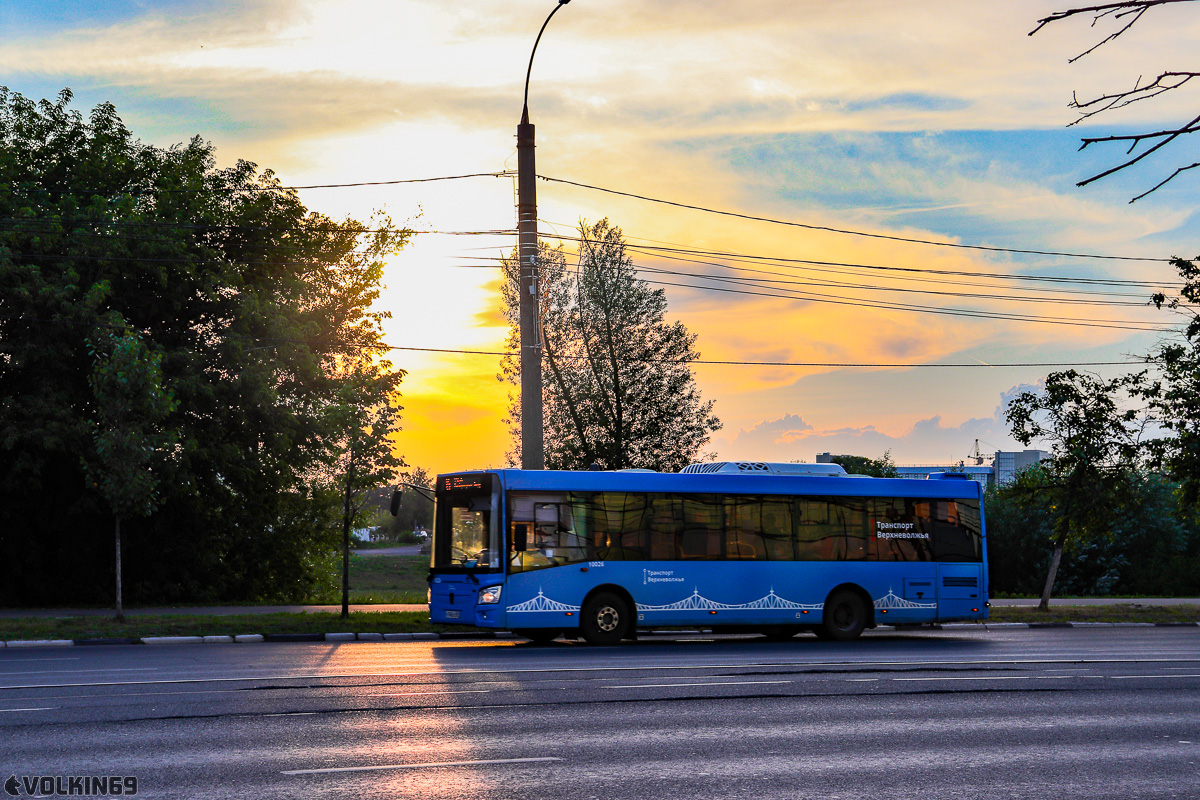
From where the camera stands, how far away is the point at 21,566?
30.8m

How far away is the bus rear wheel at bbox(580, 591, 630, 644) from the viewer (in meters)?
19.8

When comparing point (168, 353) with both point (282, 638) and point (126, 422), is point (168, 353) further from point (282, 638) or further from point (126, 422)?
point (282, 638)

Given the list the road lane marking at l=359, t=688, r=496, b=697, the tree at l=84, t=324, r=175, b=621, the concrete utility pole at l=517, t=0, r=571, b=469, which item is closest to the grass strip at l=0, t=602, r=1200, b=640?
the tree at l=84, t=324, r=175, b=621

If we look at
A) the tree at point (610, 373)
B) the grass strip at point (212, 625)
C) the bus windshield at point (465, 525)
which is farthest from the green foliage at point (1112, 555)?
the bus windshield at point (465, 525)

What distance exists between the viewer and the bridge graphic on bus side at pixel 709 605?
63.8ft

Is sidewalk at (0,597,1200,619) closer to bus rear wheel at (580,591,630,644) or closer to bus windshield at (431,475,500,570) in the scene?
bus windshield at (431,475,500,570)

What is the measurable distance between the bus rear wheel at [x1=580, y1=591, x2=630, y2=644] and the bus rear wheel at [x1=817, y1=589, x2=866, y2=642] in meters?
4.24

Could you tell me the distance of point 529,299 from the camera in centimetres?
2194

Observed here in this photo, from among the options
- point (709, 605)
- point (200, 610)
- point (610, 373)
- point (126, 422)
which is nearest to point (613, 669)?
point (709, 605)

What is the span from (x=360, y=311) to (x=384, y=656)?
77.8ft

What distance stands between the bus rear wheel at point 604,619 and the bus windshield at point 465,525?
6.22ft

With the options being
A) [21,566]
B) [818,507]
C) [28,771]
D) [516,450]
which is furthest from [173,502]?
[28,771]

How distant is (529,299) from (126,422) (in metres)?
9.37

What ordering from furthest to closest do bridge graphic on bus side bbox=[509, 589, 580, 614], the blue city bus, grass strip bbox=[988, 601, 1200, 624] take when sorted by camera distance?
grass strip bbox=[988, 601, 1200, 624] < the blue city bus < bridge graphic on bus side bbox=[509, 589, 580, 614]
